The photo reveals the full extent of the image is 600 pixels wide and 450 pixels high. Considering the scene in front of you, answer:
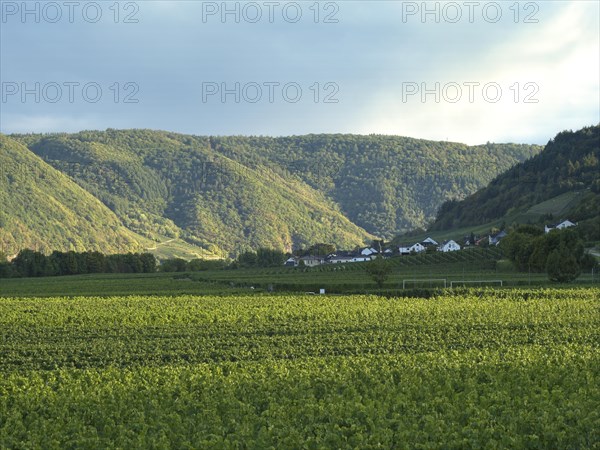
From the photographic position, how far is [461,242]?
16425 centimetres

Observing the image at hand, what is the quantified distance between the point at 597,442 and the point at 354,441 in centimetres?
533

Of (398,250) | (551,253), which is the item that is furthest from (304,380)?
(398,250)

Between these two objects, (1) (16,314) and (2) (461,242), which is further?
(2) (461,242)

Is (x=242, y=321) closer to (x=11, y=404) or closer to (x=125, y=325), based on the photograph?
(x=125, y=325)

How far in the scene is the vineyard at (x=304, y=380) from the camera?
17719mm

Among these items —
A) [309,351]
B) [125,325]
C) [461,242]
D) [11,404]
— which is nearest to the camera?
[11,404]

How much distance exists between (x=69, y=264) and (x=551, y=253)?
8527 cm

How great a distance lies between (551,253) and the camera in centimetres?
7338

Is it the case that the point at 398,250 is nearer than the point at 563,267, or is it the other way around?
the point at 563,267

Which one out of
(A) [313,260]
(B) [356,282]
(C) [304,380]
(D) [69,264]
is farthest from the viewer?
(A) [313,260]

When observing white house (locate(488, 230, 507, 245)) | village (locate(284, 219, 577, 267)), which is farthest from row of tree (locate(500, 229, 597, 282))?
village (locate(284, 219, 577, 267))

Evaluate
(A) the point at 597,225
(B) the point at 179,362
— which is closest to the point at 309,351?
(B) the point at 179,362

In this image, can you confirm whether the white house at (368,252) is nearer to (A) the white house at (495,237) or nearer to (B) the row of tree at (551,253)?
(A) the white house at (495,237)

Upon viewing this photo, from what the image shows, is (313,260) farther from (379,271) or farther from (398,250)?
(379,271)
